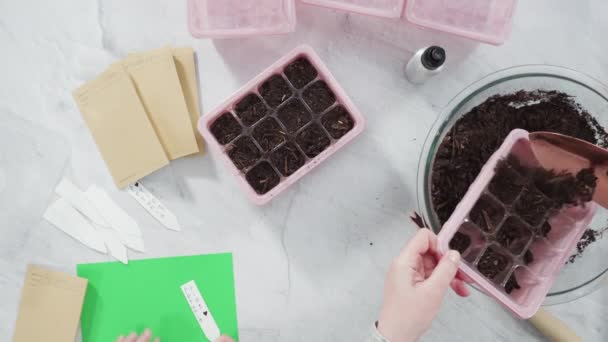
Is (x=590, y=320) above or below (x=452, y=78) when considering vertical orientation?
below

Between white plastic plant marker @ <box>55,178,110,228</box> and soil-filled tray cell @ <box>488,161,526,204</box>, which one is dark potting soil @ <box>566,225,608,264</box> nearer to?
soil-filled tray cell @ <box>488,161,526,204</box>

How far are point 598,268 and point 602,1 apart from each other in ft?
1.63

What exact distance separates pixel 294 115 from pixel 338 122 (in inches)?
3.1

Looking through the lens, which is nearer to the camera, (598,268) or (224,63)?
(598,268)

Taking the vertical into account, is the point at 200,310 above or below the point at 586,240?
below

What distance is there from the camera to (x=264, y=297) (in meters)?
0.81

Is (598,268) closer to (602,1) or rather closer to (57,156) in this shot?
(602,1)

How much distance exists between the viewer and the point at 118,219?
2.68 ft

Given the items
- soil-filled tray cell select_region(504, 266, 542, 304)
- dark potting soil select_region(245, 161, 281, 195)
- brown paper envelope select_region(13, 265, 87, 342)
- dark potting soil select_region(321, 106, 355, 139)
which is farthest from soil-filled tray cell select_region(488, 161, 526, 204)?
brown paper envelope select_region(13, 265, 87, 342)

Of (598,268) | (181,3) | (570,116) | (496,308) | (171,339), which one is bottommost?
(171,339)

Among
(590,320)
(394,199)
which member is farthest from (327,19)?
(590,320)

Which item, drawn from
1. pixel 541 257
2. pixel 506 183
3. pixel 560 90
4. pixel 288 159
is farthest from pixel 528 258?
pixel 288 159

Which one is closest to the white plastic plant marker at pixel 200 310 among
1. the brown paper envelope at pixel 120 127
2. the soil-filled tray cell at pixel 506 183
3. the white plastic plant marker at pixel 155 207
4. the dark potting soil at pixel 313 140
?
the white plastic plant marker at pixel 155 207

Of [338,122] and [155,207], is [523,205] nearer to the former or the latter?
[338,122]
